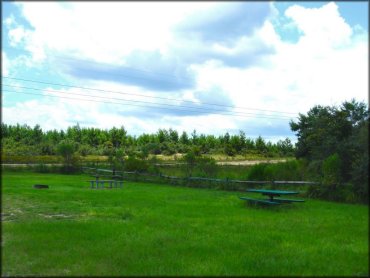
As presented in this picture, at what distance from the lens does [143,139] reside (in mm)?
54062

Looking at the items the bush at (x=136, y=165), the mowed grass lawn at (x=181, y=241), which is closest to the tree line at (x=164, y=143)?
the bush at (x=136, y=165)

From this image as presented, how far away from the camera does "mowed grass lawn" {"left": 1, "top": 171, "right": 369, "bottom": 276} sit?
17.9ft

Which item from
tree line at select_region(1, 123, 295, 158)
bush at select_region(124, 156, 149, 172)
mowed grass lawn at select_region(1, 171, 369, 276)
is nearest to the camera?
mowed grass lawn at select_region(1, 171, 369, 276)

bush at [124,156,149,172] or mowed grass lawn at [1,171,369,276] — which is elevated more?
bush at [124,156,149,172]

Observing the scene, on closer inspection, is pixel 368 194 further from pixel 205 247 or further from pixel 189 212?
pixel 189 212

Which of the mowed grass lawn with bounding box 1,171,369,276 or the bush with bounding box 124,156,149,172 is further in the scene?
the bush with bounding box 124,156,149,172

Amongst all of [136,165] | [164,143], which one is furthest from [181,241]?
[164,143]

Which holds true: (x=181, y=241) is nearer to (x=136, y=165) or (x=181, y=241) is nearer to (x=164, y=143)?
(x=136, y=165)

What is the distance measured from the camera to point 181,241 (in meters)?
7.62

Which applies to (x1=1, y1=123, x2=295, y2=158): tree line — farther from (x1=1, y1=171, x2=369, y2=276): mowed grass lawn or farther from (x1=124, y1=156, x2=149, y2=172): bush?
(x1=1, y1=171, x2=369, y2=276): mowed grass lawn

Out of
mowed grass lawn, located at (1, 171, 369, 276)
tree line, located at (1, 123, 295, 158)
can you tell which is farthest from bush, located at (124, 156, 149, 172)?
mowed grass lawn, located at (1, 171, 369, 276)

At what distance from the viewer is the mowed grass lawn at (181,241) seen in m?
5.46

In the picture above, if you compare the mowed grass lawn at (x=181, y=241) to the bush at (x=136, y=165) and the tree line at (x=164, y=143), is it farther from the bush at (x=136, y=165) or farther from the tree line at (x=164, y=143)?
the tree line at (x=164, y=143)

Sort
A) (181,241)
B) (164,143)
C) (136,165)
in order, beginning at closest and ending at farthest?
(181,241) → (136,165) → (164,143)
